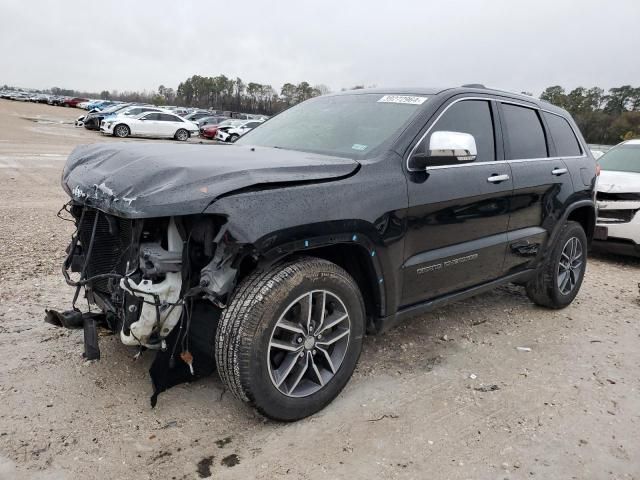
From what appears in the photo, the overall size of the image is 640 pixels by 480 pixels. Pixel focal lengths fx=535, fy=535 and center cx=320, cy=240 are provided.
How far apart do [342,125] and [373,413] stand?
1930mm

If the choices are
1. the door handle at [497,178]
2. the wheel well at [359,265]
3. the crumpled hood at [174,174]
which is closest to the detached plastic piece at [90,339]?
the crumpled hood at [174,174]

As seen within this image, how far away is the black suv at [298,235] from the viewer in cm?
264

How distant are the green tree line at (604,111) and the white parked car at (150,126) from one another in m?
19.3

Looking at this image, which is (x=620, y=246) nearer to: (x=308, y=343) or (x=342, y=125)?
(x=342, y=125)

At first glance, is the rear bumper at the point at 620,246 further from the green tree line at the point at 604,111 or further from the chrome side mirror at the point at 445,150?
the green tree line at the point at 604,111

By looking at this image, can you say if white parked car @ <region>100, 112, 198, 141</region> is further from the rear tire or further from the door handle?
the door handle

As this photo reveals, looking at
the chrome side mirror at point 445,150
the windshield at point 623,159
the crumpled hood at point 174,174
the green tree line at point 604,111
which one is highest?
the green tree line at point 604,111

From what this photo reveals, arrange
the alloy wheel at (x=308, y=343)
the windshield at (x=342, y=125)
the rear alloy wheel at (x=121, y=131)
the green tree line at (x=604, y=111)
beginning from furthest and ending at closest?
the green tree line at (x=604, y=111) < the rear alloy wheel at (x=121, y=131) < the windshield at (x=342, y=125) < the alloy wheel at (x=308, y=343)

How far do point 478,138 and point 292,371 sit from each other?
218cm

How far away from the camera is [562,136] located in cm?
492

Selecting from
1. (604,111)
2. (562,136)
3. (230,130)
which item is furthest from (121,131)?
(604,111)

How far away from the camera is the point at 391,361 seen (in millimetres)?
3791

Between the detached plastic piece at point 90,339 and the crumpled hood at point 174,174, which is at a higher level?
the crumpled hood at point 174,174

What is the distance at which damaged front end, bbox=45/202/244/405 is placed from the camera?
8.73 ft
